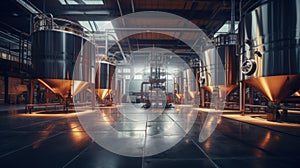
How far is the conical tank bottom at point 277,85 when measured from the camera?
16.4 ft

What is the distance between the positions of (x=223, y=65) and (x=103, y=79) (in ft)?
26.0

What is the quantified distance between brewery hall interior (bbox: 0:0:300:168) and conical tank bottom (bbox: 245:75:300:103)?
0.03m

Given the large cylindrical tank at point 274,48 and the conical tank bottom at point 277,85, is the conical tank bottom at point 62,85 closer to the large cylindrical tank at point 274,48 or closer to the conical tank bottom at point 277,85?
the large cylindrical tank at point 274,48

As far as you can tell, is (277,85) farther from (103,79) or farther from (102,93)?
(102,93)

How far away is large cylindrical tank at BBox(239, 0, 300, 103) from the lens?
4.92 metres

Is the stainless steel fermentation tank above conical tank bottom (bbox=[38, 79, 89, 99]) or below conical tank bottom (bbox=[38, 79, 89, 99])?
above

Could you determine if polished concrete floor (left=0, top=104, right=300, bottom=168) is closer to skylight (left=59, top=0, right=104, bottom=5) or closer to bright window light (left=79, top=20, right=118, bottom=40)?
skylight (left=59, top=0, right=104, bottom=5)

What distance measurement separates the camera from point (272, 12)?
5273mm

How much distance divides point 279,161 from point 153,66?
650 inches

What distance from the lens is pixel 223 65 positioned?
9.60 m

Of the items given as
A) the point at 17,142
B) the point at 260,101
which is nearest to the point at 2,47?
the point at 17,142

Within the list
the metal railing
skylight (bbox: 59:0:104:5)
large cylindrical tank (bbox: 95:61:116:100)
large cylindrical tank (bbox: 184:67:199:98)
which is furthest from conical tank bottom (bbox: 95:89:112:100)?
large cylindrical tank (bbox: 184:67:199:98)

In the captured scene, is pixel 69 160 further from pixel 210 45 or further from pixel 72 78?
pixel 210 45

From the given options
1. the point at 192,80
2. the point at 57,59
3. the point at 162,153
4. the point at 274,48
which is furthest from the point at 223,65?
the point at 162,153
